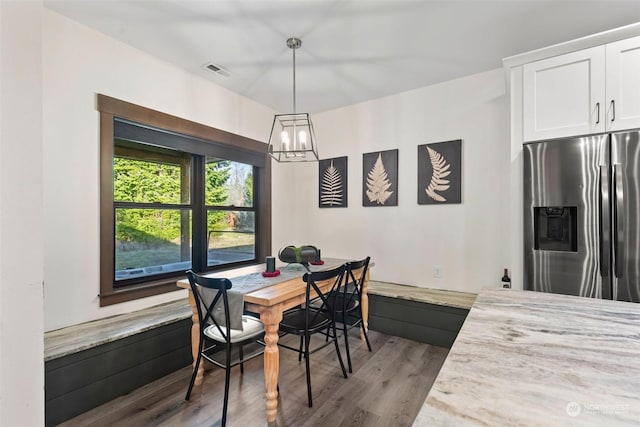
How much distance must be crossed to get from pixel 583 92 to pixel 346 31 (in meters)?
1.70

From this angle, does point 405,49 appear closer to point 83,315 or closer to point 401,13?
point 401,13

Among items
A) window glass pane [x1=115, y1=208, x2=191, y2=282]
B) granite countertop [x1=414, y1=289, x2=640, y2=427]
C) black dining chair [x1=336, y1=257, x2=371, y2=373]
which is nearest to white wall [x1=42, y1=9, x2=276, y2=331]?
window glass pane [x1=115, y1=208, x2=191, y2=282]

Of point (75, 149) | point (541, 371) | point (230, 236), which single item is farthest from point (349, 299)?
point (75, 149)

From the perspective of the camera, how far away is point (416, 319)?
9.52 feet

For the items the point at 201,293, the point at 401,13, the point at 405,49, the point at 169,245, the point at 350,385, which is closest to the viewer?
the point at 201,293

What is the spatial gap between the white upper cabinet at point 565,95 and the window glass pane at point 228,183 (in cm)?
286

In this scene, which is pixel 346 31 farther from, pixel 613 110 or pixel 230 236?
pixel 230 236

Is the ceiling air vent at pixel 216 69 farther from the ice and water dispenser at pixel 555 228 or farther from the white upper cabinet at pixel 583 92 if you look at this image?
the ice and water dispenser at pixel 555 228

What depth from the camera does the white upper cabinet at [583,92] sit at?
74.6 inches

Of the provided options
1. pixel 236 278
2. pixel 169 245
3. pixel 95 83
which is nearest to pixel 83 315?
pixel 169 245

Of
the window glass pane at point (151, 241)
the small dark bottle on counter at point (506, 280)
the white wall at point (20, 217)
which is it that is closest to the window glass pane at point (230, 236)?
the window glass pane at point (151, 241)

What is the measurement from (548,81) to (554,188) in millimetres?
780

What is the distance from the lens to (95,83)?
2.23 metres

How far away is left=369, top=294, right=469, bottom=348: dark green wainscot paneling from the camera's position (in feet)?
8.89
